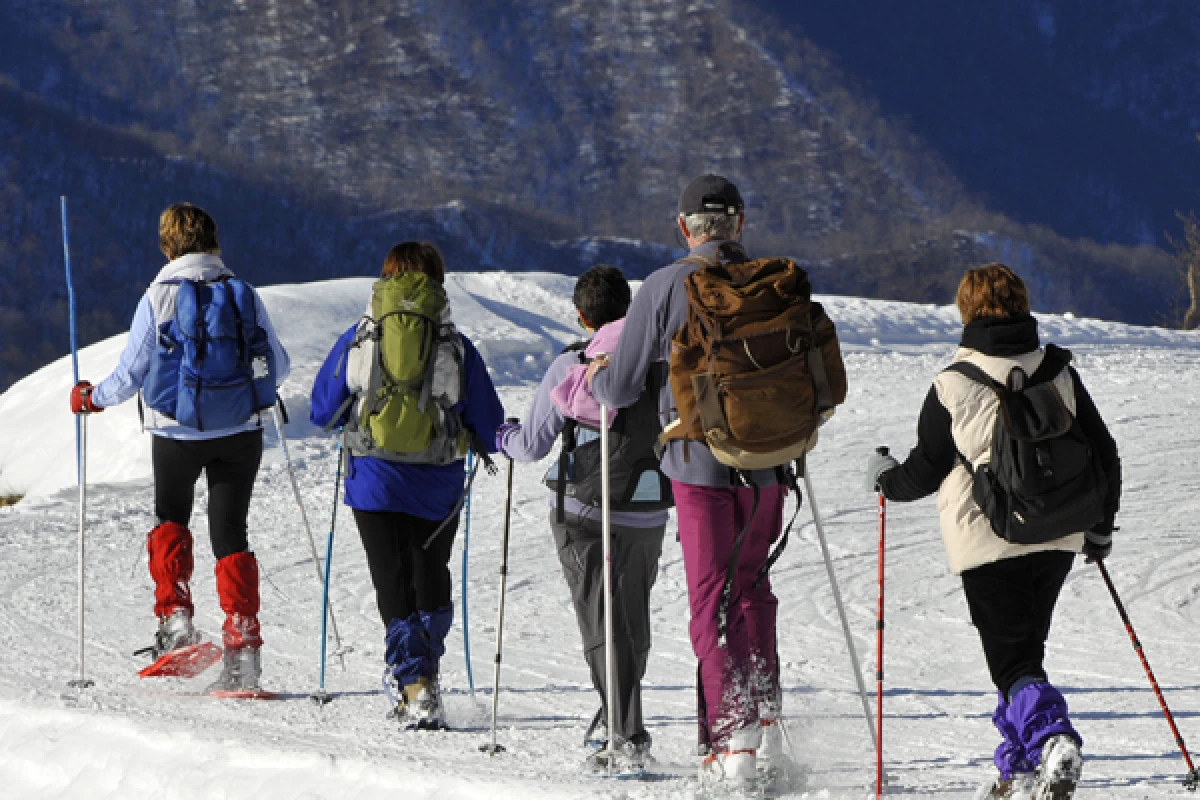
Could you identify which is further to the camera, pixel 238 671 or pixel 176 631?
pixel 176 631

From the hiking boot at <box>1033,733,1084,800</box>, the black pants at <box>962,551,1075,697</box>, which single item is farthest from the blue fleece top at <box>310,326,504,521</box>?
the hiking boot at <box>1033,733,1084,800</box>

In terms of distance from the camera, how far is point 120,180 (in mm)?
93375

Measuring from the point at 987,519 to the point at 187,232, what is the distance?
3074 millimetres

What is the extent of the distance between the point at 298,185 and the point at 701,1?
60628 millimetres

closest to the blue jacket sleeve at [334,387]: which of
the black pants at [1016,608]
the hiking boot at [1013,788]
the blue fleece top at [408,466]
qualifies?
the blue fleece top at [408,466]

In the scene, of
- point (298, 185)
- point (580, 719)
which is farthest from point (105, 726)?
point (298, 185)

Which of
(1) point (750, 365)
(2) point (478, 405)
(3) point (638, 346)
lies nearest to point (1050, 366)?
(1) point (750, 365)

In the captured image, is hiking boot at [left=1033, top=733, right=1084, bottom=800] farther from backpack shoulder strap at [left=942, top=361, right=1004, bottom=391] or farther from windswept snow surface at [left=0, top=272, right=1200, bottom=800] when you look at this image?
backpack shoulder strap at [left=942, top=361, right=1004, bottom=391]

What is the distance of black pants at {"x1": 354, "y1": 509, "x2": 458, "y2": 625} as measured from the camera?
470 centimetres

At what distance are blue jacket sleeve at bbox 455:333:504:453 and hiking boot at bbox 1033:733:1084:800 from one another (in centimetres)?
207

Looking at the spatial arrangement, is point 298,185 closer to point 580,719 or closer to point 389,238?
point 389,238

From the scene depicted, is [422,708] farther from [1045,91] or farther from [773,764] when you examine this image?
[1045,91]

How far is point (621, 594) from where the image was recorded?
416cm

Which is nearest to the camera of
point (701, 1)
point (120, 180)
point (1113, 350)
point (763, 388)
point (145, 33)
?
point (763, 388)
